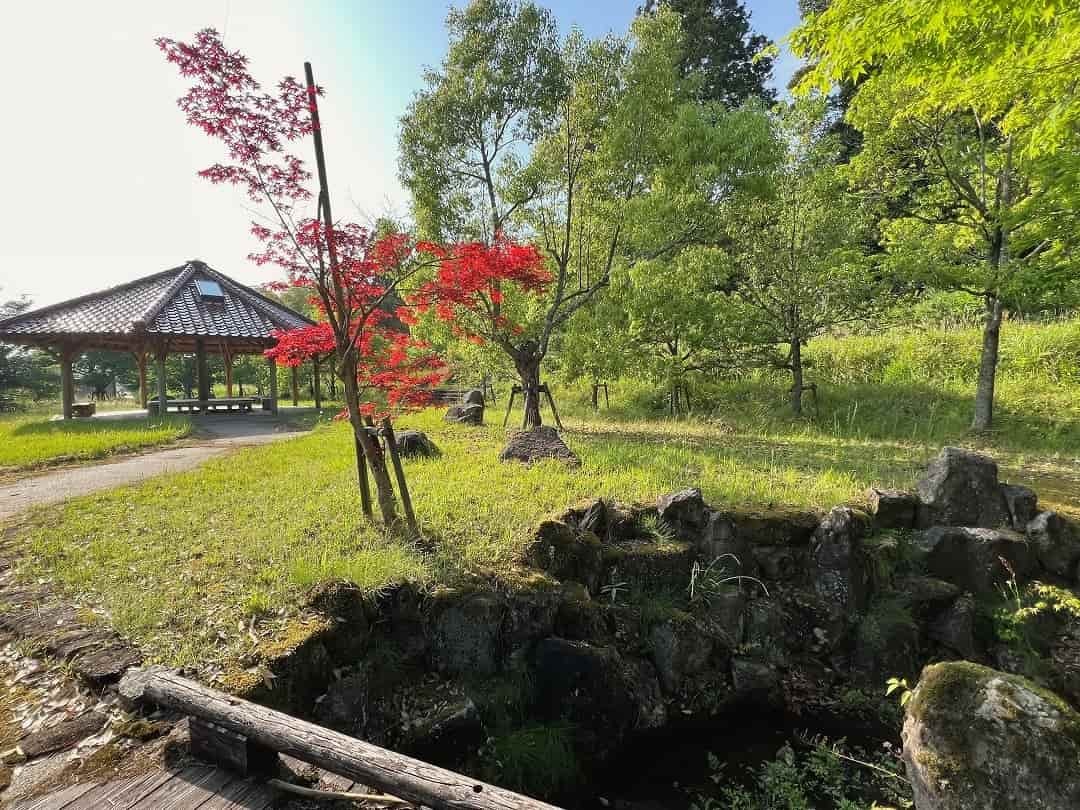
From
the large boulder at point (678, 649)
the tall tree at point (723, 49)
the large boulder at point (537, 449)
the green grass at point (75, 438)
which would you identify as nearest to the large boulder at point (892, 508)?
the large boulder at point (678, 649)

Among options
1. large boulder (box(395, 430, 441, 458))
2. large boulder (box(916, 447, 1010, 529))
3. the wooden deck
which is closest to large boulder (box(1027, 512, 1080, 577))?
large boulder (box(916, 447, 1010, 529))

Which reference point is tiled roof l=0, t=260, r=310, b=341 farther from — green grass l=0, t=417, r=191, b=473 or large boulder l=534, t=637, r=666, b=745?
large boulder l=534, t=637, r=666, b=745

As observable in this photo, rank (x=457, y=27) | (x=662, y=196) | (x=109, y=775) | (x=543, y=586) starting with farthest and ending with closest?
(x=457, y=27)
(x=662, y=196)
(x=543, y=586)
(x=109, y=775)

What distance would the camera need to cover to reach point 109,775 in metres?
2.28

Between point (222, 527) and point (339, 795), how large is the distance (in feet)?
11.1

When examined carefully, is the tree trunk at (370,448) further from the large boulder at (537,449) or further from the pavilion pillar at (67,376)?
the pavilion pillar at (67,376)

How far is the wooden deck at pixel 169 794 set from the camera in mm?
2133

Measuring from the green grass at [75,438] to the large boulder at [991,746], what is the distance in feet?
36.2

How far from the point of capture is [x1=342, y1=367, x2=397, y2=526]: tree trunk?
4383 mm

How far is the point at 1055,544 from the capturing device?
4.98 metres

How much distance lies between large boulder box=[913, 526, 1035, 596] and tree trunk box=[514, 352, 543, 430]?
608cm

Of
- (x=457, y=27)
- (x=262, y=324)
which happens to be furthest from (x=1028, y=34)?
(x=262, y=324)

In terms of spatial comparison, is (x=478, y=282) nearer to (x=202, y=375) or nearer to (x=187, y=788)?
(x=187, y=788)

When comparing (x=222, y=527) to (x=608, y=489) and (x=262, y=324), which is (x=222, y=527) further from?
(x=262, y=324)
